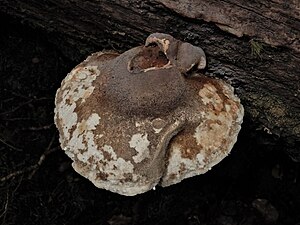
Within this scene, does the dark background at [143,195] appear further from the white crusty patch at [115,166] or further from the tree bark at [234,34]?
the white crusty patch at [115,166]

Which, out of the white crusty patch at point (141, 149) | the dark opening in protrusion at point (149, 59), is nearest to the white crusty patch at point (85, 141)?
the white crusty patch at point (141, 149)

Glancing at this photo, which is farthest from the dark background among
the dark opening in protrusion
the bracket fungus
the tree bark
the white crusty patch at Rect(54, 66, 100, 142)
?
the dark opening in protrusion

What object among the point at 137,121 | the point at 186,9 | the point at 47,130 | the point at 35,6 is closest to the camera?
the point at 137,121

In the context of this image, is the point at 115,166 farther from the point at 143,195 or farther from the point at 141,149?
the point at 143,195

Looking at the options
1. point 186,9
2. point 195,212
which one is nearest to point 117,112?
point 186,9

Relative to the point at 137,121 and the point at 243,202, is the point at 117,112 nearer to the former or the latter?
the point at 137,121

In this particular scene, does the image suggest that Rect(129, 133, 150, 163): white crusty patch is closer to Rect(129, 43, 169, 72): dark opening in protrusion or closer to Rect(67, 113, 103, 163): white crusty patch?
Rect(67, 113, 103, 163): white crusty patch
